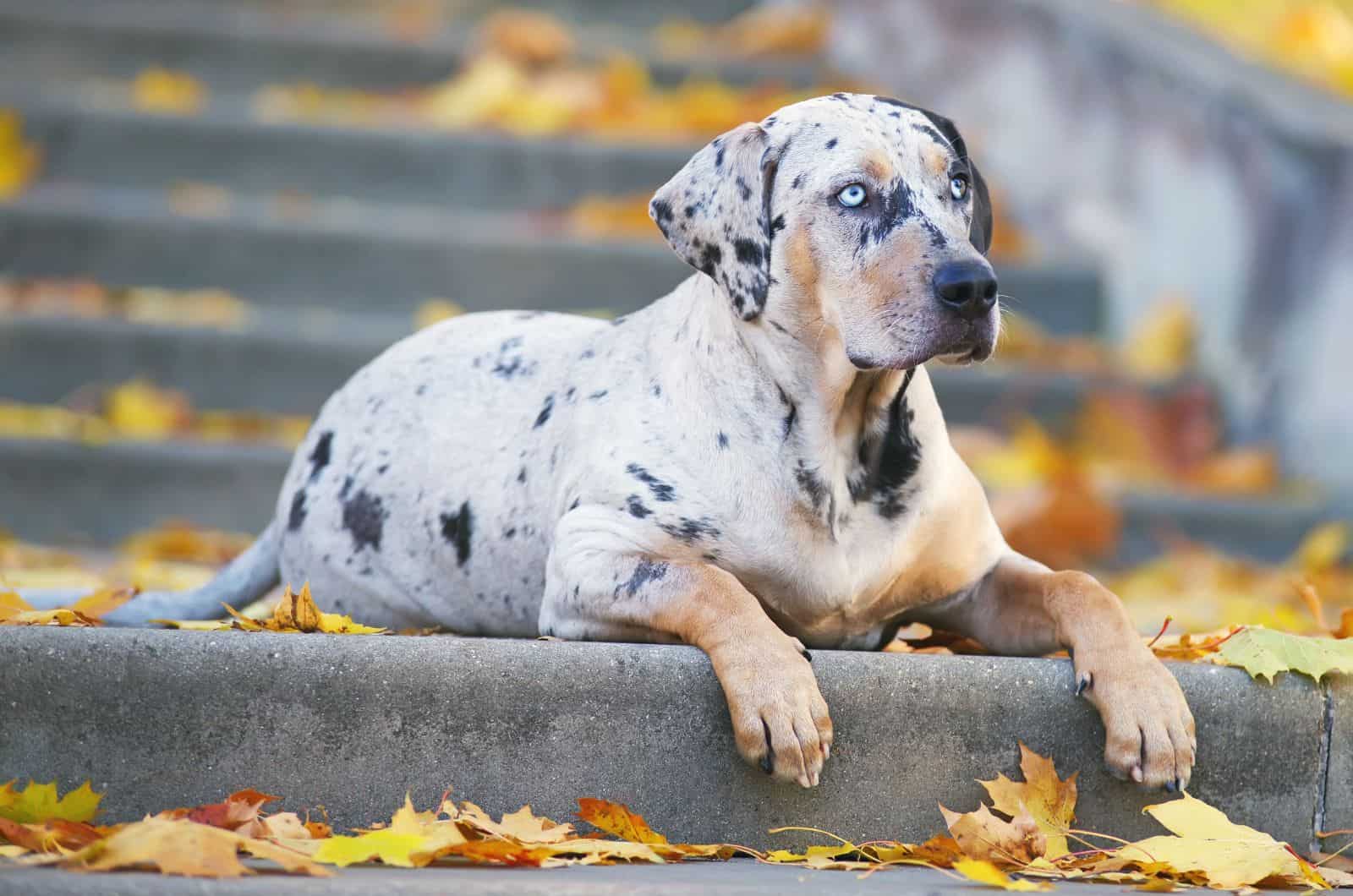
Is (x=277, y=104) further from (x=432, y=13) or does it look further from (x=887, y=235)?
(x=887, y=235)

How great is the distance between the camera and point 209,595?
4.05 metres

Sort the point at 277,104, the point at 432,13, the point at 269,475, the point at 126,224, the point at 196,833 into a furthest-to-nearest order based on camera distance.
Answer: the point at 432,13 < the point at 277,104 < the point at 126,224 < the point at 269,475 < the point at 196,833

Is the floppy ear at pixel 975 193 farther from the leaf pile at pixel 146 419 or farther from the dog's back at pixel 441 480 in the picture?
the leaf pile at pixel 146 419

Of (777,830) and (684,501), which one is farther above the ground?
(684,501)

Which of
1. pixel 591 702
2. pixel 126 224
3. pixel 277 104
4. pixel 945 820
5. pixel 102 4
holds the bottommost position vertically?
pixel 945 820

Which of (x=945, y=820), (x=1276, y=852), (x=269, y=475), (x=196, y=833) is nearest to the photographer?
(x=196, y=833)

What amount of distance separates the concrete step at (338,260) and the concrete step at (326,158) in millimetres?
486

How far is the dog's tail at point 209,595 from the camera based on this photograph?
3.80 meters

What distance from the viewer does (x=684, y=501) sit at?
10.3ft

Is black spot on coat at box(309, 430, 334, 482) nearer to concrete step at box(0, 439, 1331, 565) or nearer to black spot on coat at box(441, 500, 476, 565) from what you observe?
black spot on coat at box(441, 500, 476, 565)

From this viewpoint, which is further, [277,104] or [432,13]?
[432,13]

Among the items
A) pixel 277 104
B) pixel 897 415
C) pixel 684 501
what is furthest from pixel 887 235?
pixel 277 104

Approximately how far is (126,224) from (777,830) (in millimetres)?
4902

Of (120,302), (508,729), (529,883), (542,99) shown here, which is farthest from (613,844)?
(542,99)
